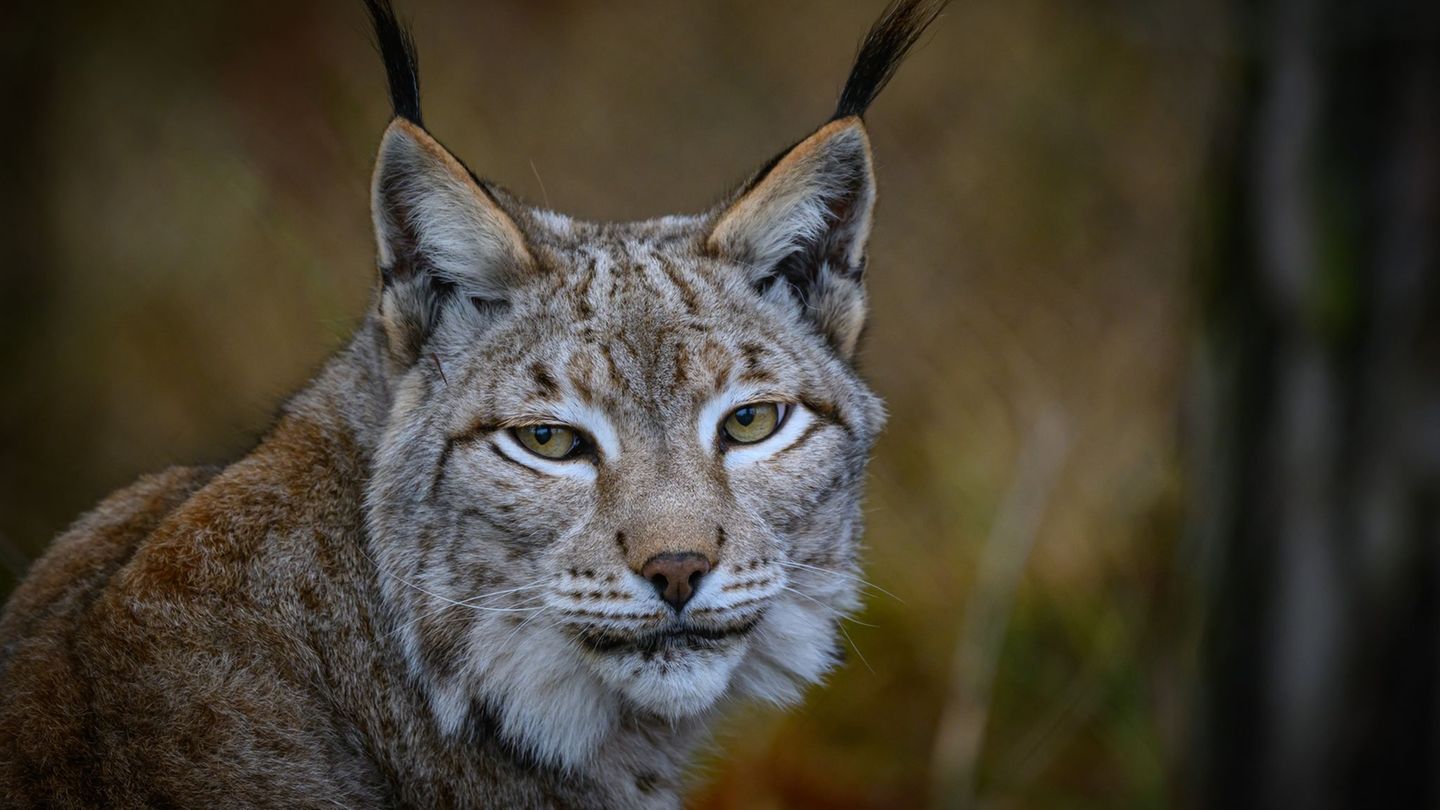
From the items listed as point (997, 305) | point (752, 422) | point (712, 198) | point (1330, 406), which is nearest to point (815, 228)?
point (752, 422)

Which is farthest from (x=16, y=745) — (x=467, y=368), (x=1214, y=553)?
(x=1214, y=553)

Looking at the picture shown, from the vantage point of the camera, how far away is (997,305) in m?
7.30

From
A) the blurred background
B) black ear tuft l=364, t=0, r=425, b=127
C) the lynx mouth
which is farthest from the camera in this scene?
the blurred background

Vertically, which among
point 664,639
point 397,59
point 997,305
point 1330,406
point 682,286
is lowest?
point 664,639

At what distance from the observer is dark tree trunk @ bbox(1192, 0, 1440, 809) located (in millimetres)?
4293

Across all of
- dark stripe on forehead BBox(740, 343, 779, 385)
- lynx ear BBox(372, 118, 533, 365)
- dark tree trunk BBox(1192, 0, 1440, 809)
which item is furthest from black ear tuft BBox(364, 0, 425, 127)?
dark tree trunk BBox(1192, 0, 1440, 809)

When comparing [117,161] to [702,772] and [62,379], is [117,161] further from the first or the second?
[702,772]

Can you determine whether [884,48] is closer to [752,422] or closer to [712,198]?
[752,422]

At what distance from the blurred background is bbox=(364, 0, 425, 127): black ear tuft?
4.91 ft

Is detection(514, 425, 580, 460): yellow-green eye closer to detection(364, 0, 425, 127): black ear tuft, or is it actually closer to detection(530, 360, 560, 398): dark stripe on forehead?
detection(530, 360, 560, 398): dark stripe on forehead

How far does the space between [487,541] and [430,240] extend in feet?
2.57

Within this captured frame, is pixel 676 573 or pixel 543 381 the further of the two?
pixel 543 381

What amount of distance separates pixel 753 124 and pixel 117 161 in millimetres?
3810

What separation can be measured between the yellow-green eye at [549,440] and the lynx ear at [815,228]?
72 centimetres
